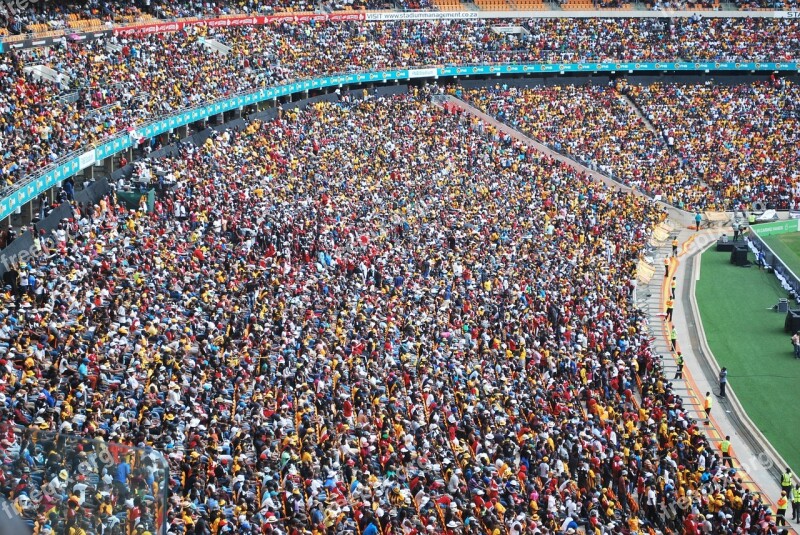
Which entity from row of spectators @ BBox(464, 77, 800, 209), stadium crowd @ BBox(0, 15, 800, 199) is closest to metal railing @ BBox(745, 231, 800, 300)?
row of spectators @ BBox(464, 77, 800, 209)

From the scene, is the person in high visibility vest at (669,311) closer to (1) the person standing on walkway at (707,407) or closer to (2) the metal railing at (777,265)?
(2) the metal railing at (777,265)

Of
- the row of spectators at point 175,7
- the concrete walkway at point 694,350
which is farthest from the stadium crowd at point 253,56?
the concrete walkway at point 694,350

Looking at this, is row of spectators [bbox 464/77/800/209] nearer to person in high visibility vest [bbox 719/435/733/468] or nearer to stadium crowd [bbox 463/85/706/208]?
stadium crowd [bbox 463/85/706/208]

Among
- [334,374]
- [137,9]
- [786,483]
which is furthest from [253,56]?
[786,483]

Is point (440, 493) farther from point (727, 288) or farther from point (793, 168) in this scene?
point (793, 168)

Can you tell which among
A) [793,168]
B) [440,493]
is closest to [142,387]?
[440,493]

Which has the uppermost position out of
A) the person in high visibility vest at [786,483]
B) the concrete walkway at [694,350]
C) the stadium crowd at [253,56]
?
the stadium crowd at [253,56]

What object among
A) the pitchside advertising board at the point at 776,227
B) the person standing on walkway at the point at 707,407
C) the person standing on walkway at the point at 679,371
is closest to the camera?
the person standing on walkway at the point at 707,407
